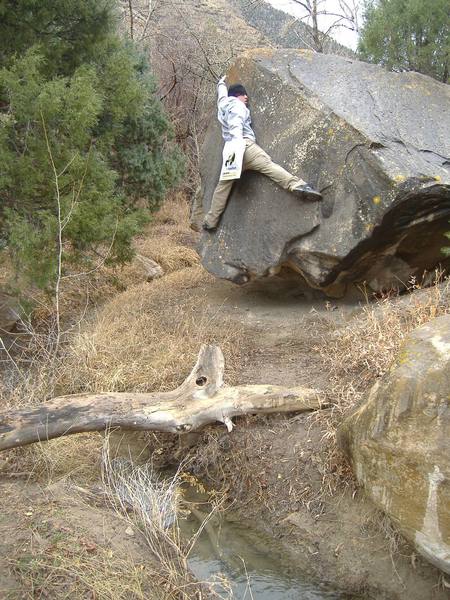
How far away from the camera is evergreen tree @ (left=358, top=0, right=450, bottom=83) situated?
9688mm

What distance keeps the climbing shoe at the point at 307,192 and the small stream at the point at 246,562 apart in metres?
3.53

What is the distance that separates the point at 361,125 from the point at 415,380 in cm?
409

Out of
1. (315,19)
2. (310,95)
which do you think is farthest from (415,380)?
(315,19)

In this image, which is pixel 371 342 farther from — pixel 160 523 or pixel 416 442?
pixel 160 523

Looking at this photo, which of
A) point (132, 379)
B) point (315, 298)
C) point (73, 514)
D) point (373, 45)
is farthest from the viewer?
point (373, 45)

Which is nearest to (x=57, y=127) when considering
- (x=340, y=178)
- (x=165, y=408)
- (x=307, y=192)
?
(x=307, y=192)

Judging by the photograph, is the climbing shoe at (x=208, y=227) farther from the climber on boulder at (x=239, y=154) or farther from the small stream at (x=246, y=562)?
the small stream at (x=246, y=562)

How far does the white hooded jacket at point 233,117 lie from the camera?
770cm

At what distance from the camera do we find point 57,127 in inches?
305

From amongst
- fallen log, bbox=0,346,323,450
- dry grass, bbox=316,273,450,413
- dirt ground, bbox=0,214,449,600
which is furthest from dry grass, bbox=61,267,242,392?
dry grass, bbox=316,273,450,413

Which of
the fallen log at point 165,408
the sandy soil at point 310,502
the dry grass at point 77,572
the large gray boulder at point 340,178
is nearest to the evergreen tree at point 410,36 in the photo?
the large gray boulder at point 340,178

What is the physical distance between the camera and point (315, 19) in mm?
13359

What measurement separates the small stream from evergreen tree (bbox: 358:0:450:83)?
7.51 metres

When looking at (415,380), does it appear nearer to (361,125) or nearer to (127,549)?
(127,549)
